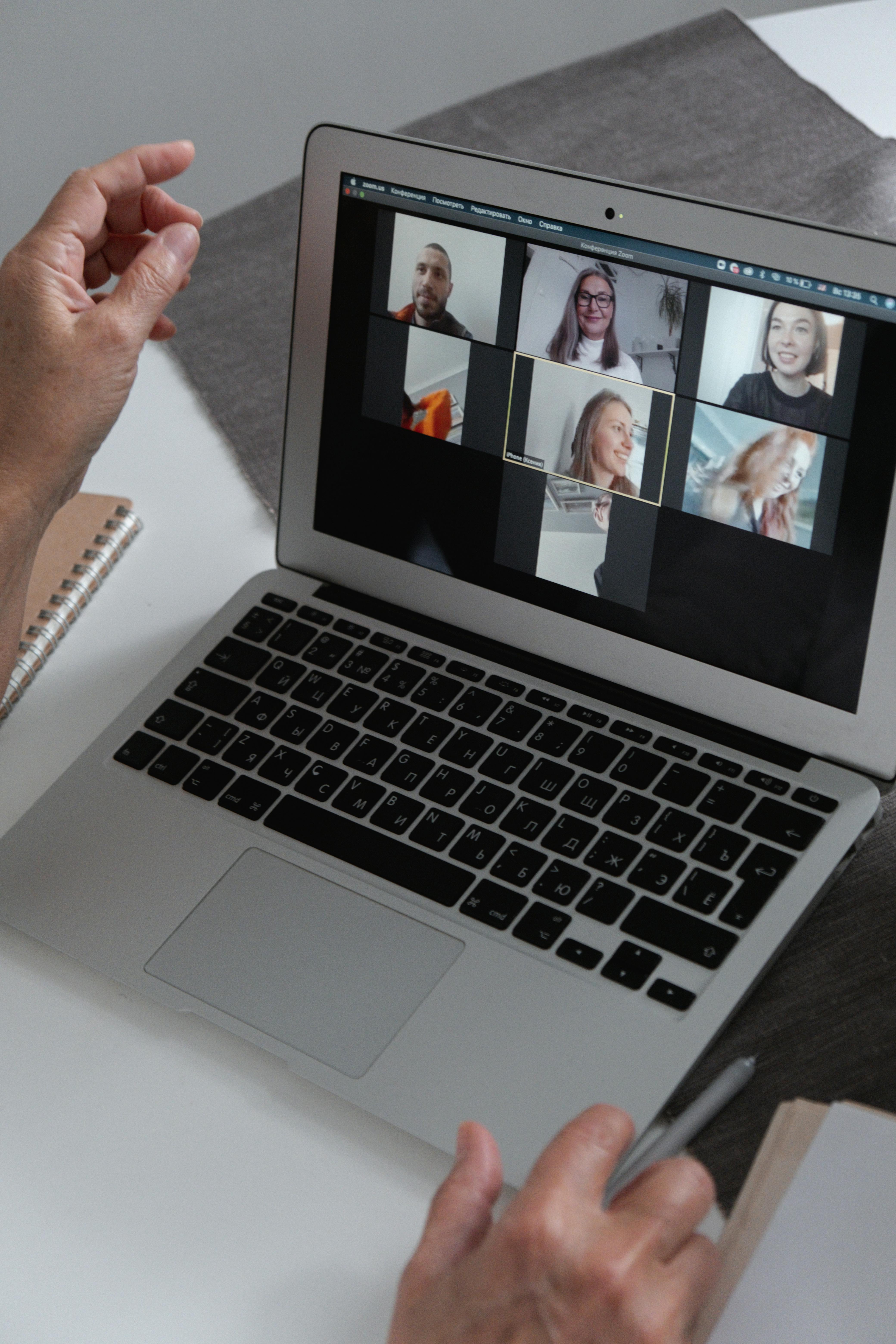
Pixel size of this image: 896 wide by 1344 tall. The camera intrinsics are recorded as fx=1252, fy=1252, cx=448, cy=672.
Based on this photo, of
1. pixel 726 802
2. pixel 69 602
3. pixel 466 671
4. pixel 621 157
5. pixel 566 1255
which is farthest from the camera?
pixel 621 157

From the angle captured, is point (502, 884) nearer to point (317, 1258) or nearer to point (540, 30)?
point (317, 1258)

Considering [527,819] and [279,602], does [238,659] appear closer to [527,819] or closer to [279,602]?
[279,602]

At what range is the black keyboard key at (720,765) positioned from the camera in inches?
28.6

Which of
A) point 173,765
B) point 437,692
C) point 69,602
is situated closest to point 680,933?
point 437,692

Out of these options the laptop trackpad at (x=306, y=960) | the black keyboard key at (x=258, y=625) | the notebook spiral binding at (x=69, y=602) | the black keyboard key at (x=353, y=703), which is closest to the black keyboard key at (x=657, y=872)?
the laptop trackpad at (x=306, y=960)

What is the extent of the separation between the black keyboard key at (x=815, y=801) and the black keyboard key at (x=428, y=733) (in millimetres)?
209

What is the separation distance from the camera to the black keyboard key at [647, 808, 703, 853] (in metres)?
Result: 0.69

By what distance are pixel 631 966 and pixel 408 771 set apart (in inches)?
7.4

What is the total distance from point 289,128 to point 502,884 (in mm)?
1931

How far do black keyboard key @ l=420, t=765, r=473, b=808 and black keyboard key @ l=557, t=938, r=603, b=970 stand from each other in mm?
115

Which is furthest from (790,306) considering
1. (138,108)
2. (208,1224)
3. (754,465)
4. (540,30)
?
(540,30)

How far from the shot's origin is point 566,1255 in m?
0.49

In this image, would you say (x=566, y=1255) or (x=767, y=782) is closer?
(x=566, y=1255)

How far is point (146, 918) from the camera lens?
72cm
